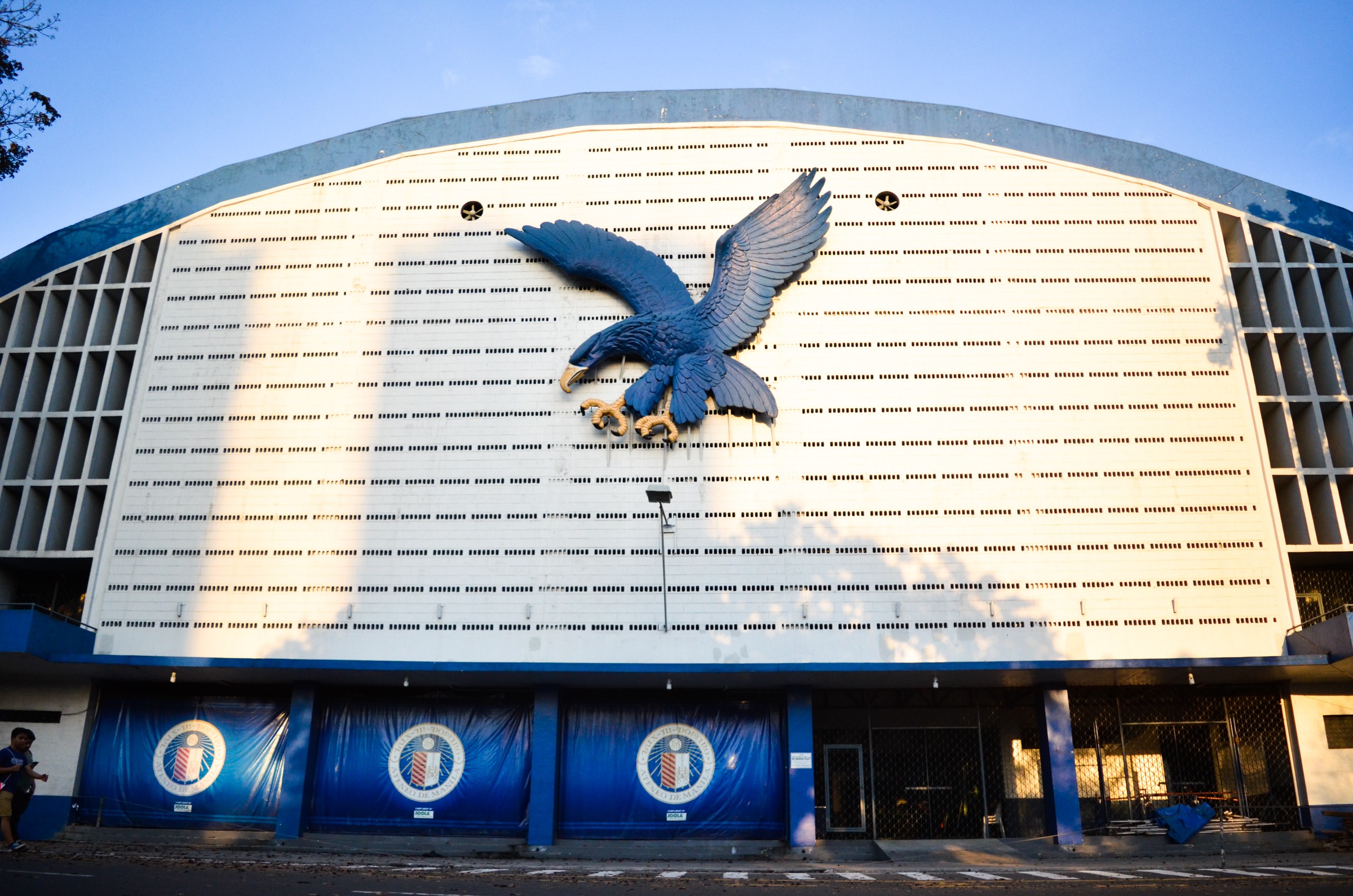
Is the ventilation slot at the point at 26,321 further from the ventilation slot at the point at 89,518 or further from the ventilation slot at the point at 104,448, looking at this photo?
the ventilation slot at the point at 89,518

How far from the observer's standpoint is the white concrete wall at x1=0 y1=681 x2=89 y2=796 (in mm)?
22391

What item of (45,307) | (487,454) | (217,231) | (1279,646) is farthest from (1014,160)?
(45,307)

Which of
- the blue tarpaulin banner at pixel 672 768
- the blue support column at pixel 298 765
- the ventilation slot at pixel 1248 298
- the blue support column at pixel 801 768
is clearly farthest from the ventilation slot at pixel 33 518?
the ventilation slot at pixel 1248 298

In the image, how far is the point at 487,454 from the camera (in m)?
23.5

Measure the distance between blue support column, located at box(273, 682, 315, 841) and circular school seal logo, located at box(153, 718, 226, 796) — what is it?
1.72m

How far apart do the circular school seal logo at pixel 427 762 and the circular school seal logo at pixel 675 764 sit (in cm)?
426

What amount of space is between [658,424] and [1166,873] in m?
13.3

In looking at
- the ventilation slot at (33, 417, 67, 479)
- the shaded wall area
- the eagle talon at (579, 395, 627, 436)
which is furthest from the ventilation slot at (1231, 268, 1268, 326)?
the ventilation slot at (33, 417, 67, 479)

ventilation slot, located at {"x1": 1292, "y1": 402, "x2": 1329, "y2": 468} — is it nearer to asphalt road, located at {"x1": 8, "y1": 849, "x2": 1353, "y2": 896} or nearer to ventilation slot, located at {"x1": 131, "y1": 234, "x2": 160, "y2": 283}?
asphalt road, located at {"x1": 8, "y1": 849, "x2": 1353, "y2": 896}

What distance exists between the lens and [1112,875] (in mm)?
16188

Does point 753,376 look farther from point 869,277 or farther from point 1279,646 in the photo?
point 1279,646

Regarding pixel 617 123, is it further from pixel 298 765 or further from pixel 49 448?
pixel 298 765

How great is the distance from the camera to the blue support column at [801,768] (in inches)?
834

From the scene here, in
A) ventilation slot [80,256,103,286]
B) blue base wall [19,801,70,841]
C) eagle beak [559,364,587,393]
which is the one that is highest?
ventilation slot [80,256,103,286]
